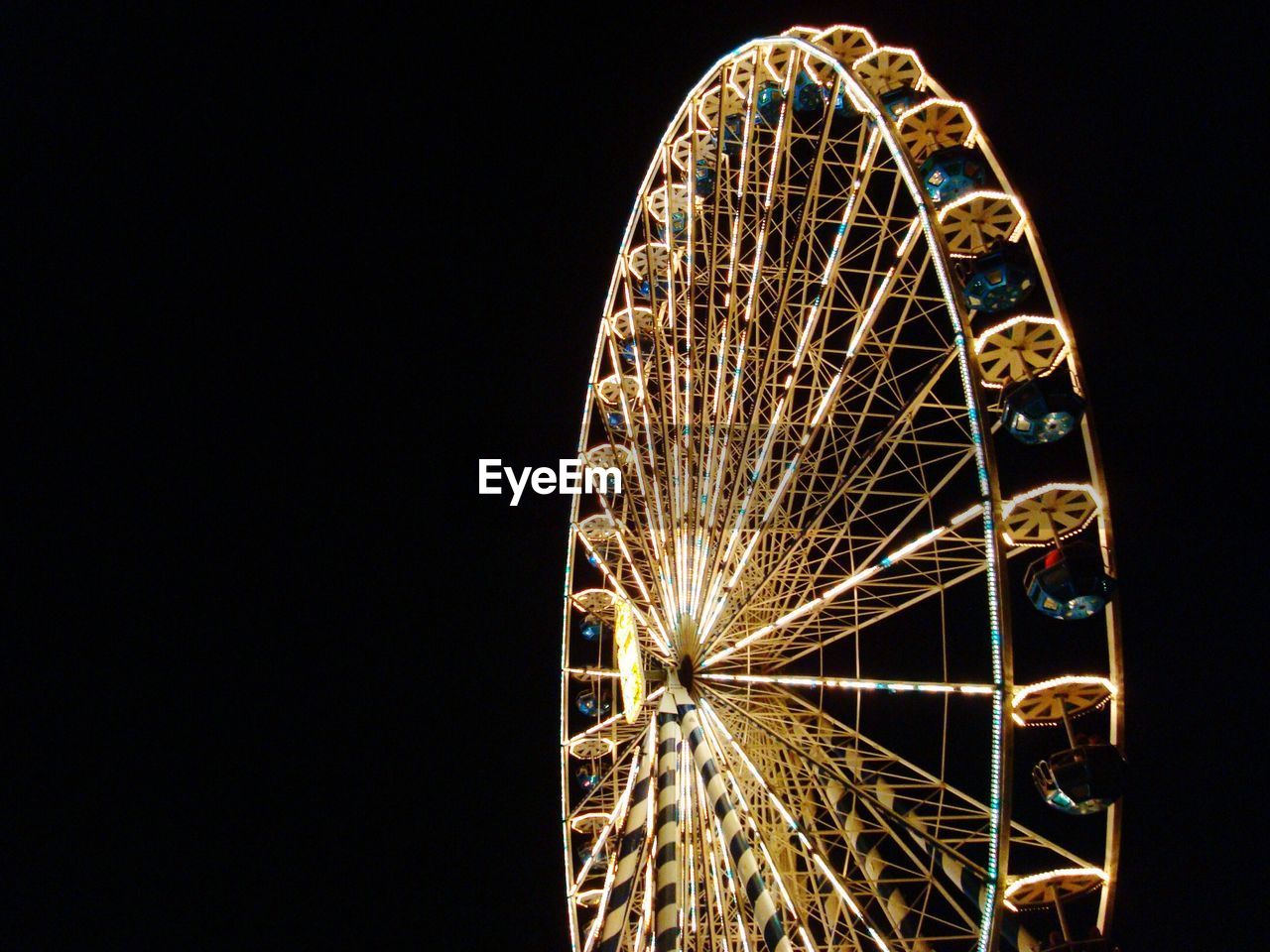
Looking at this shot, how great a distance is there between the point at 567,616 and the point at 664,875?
4.28 metres

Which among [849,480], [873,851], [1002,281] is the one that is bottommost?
[873,851]

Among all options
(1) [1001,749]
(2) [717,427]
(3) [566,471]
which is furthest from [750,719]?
(3) [566,471]

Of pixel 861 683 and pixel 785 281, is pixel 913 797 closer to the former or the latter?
pixel 861 683

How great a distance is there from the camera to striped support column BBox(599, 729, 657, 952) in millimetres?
8094

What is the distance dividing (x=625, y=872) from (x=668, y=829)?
0.63 m

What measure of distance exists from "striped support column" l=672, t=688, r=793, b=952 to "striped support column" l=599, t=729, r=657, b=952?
1.55ft

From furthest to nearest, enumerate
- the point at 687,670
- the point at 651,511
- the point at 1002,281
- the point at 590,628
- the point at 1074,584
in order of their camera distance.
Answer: the point at 590,628, the point at 651,511, the point at 687,670, the point at 1002,281, the point at 1074,584

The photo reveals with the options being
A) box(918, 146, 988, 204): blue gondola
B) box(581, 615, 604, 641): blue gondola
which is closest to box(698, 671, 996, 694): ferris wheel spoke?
box(918, 146, 988, 204): blue gondola

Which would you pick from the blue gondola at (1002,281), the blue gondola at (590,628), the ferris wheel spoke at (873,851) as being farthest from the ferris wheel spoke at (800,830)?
the blue gondola at (590,628)

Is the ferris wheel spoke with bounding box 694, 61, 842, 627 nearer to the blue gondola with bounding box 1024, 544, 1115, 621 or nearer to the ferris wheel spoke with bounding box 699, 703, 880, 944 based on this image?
the ferris wheel spoke with bounding box 699, 703, 880, 944

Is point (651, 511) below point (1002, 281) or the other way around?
below

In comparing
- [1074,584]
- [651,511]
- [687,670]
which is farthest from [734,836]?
[651,511]

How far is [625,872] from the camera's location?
8.16 meters

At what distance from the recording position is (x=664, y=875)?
25.5 ft
